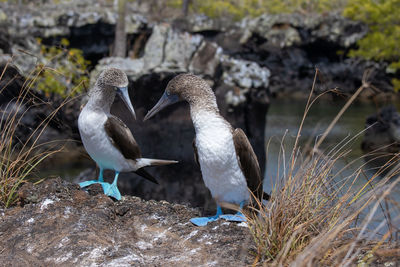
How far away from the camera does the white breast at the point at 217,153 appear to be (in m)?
3.69

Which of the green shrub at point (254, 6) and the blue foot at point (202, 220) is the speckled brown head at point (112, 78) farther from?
the green shrub at point (254, 6)

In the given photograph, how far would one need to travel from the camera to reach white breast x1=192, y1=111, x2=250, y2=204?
369 centimetres

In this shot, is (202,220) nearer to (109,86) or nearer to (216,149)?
(216,149)

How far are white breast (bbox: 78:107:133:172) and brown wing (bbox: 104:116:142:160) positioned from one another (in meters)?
0.03

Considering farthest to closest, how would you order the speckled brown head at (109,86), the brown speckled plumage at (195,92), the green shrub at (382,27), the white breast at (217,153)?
the green shrub at (382,27) → the speckled brown head at (109,86) → the brown speckled plumage at (195,92) → the white breast at (217,153)

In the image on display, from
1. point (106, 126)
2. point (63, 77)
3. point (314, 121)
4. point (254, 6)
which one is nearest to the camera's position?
point (106, 126)

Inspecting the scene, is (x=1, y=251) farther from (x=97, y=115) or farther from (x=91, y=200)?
(x=97, y=115)

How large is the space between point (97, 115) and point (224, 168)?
1.13m

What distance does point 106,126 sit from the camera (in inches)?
165

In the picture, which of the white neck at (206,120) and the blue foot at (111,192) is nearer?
the white neck at (206,120)

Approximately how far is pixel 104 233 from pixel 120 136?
879 mm

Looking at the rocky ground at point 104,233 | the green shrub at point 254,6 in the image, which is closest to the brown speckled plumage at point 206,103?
the rocky ground at point 104,233

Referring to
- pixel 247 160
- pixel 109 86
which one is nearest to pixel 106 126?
pixel 109 86

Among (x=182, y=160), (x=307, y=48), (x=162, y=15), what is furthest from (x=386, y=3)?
(x=162, y=15)
